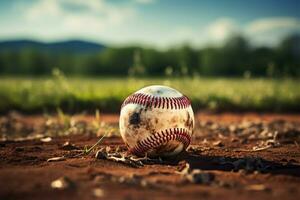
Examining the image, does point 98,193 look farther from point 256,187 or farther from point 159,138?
point 159,138

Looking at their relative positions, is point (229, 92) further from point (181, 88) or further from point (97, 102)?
point (97, 102)

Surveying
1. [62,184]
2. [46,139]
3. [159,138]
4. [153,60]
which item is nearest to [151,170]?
[159,138]

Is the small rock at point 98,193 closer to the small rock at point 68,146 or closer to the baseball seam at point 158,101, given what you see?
the baseball seam at point 158,101

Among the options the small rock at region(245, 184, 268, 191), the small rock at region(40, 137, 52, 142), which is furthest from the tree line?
the small rock at region(245, 184, 268, 191)

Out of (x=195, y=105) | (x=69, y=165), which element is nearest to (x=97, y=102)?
(x=195, y=105)

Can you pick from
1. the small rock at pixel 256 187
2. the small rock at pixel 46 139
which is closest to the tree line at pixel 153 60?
the small rock at pixel 46 139

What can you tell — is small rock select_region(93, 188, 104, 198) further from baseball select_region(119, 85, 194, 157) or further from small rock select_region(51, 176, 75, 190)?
baseball select_region(119, 85, 194, 157)

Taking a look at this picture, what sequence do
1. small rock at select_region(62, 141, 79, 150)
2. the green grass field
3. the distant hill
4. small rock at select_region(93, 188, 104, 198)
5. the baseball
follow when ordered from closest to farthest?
small rock at select_region(93, 188, 104, 198) < the baseball < small rock at select_region(62, 141, 79, 150) < the green grass field < the distant hill
